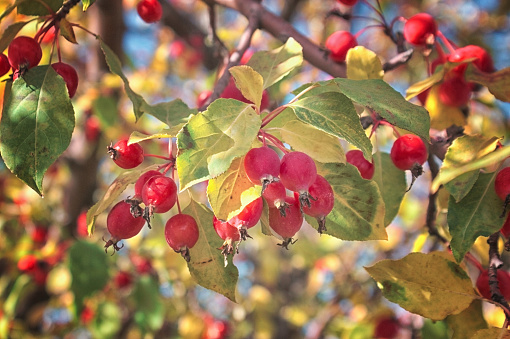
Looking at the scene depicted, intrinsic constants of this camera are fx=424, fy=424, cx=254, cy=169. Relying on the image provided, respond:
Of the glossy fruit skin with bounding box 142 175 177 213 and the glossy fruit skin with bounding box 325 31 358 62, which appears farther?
the glossy fruit skin with bounding box 325 31 358 62

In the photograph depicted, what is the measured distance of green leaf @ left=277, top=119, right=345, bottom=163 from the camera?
879mm

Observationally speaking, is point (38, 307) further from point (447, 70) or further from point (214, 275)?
point (447, 70)

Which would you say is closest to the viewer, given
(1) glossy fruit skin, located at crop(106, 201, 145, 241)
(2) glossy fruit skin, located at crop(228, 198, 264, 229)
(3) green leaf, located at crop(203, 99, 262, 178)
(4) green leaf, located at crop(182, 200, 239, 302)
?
(3) green leaf, located at crop(203, 99, 262, 178)

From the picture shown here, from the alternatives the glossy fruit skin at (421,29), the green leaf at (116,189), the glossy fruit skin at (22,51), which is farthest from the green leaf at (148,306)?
the glossy fruit skin at (421,29)

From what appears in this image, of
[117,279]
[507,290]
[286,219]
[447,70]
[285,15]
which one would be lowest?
[117,279]

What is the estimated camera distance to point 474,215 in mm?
1018

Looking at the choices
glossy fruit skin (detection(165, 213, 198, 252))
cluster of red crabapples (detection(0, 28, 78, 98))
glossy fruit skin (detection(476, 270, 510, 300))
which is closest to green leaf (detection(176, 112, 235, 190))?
glossy fruit skin (detection(165, 213, 198, 252))

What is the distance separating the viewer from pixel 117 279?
2.94 meters

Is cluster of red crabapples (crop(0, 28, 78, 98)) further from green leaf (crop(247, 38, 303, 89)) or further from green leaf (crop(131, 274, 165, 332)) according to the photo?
green leaf (crop(131, 274, 165, 332))

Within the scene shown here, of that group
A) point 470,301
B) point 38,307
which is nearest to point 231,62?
point 470,301

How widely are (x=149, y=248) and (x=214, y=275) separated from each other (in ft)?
7.15

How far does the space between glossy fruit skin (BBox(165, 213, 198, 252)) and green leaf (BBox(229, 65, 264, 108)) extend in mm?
310

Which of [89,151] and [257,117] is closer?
[257,117]

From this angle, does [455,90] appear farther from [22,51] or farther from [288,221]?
[22,51]
